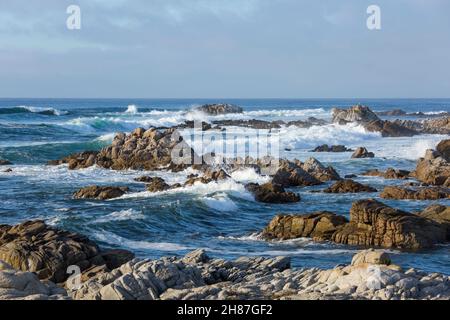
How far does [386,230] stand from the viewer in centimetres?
1970

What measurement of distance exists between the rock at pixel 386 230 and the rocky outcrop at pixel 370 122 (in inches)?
1707

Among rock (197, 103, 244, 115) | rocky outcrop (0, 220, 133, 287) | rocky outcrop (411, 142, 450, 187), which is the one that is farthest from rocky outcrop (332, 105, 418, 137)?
rocky outcrop (0, 220, 133, 287)

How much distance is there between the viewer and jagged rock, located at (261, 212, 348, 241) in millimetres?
20672

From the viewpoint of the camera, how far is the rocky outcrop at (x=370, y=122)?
207 feet

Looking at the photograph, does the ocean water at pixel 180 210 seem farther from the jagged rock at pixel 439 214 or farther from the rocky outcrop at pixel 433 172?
the jagged rock at pixel 439 214

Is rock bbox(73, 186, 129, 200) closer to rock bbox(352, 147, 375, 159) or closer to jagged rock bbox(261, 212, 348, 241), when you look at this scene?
jagged rock bbox(261, 212, 348, 241)

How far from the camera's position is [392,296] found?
11398mm

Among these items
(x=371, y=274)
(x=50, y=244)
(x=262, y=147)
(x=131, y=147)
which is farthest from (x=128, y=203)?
(x=262, y=147)

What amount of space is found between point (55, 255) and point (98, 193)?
484 inches

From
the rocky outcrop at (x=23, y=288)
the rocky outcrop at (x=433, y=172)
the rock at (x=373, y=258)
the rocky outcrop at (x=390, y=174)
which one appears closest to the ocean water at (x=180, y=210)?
the rocky outcrop at (x=390, y=174)

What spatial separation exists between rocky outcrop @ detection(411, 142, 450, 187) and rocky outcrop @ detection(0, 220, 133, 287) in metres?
18.8

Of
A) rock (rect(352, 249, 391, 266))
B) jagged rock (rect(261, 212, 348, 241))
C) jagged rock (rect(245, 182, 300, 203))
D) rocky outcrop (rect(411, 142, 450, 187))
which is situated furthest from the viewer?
rocky outcrop (rect(411, 142, 450, 187))
